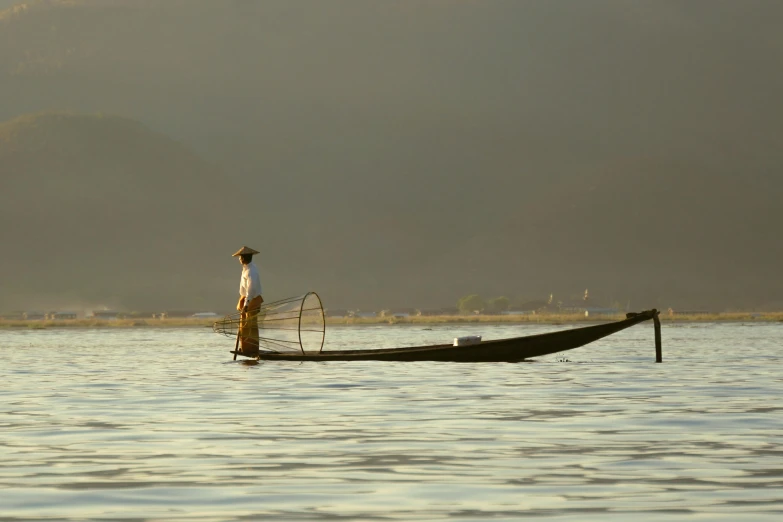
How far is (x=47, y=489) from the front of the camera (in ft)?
38.1

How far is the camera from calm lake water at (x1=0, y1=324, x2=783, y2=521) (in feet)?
34.5

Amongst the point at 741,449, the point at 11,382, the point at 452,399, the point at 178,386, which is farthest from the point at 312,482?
the point at 11,382

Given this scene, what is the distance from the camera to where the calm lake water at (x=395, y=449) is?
10.5 meters

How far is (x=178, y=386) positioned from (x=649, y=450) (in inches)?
541

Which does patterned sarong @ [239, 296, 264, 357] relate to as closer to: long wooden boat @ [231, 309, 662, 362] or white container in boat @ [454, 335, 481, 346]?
long wooden boat @ [231, 309, 662, 362]

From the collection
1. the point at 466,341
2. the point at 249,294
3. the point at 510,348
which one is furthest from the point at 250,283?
the point at 510,348

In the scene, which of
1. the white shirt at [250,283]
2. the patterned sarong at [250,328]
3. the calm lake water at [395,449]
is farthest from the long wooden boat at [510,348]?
the white shirt at [250,283]

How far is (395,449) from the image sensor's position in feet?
47.0

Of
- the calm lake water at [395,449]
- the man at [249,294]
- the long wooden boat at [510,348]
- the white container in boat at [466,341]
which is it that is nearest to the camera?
the calm lake water at [395,449]

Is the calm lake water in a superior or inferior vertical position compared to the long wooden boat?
inferior

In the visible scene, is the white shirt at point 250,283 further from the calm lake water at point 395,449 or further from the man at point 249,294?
the calm lake water at point 395,449

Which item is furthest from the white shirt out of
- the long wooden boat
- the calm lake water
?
the calm lake water

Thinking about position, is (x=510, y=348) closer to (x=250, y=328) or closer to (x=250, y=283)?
(x=250, y=283)

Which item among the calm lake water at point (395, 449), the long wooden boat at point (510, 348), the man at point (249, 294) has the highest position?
the man at point (249, 294)
